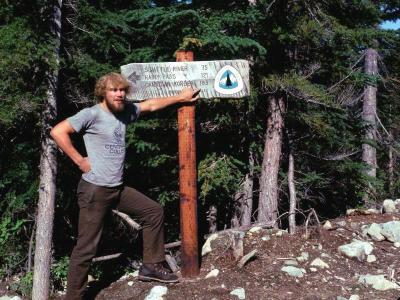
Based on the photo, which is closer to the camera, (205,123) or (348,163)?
(205,123)

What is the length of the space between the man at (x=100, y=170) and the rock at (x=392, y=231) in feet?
11.7

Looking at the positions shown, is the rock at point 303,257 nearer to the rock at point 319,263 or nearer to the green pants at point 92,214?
the rock at point 319,263

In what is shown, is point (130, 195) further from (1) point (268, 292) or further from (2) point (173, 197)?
(2) point (173, 197)

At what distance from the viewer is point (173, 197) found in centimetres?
952

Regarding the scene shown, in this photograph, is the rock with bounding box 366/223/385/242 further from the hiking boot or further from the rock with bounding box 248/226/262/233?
the hiking boot

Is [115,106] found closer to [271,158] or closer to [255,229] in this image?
[255,229]

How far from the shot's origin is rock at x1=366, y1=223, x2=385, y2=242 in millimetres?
6324

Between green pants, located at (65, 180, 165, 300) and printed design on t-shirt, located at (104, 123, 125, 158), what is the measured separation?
320mm

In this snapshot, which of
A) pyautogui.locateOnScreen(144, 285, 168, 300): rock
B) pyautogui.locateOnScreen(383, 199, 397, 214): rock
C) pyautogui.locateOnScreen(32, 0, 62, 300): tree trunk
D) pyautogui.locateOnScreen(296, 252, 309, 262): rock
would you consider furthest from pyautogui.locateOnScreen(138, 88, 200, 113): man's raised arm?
pyautogui.locateOnScreen(383, 199, 397, 214): rock

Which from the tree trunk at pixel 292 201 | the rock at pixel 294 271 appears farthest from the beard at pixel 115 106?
the tree trunk at pixel 292 201

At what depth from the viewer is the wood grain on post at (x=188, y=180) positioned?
188 inches

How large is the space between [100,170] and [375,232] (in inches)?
166

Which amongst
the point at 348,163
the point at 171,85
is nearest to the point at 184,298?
the point at 171,85

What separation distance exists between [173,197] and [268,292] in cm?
519
